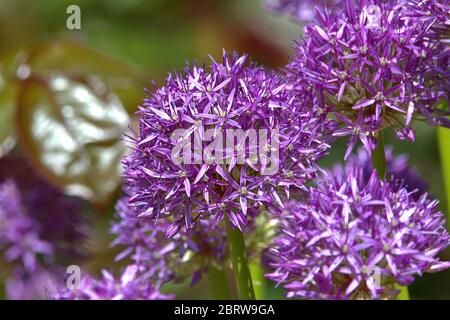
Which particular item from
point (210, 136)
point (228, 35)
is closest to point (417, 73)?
point (210, 136)

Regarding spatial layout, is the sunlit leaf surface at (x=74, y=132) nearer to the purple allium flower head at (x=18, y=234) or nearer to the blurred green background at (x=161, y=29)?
the purple allium flower head at (x=18, y=234)

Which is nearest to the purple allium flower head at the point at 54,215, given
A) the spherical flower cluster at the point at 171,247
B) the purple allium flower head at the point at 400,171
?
the spherical flower cluster at the point at 171,247

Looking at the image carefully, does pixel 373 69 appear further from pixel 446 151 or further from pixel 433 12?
pixel 446 151

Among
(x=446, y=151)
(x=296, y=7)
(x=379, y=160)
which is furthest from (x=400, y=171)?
→ (x=296, y=7)

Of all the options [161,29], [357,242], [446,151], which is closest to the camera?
[357,242]
